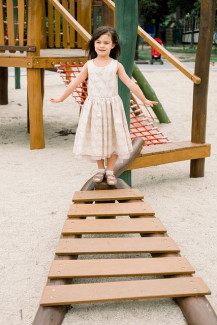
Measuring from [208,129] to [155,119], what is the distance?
114 centimetres

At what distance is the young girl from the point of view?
134 inches

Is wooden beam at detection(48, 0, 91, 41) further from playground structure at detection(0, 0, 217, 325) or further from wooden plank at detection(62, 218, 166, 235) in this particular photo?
wooden plank at detection(62, 218, 166, 235)

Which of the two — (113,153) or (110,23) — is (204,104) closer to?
(113,153)

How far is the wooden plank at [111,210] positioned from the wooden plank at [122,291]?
0.78 m

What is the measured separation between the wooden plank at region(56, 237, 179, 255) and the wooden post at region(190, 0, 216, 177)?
6.79ft

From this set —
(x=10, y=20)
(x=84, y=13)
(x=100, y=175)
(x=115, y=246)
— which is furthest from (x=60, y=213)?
(x=84, y=13)

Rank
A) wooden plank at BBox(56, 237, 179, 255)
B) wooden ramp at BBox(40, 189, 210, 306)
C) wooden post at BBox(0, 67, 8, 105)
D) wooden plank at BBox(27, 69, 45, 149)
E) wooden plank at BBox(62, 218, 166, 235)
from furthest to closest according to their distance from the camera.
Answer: wooden post at BBox(0, 67, 8, 105), wooden plank at BBox(27, 69, 45, 149), wooden plank at BBox(62, 218, 166, 235), wooden plank at BBox(56, 237, 179, 255), wooden ramp at BBox(40, 189, 210, 306)

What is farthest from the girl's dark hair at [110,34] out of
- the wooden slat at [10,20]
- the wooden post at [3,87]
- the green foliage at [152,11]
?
the green foliage at [152,11]

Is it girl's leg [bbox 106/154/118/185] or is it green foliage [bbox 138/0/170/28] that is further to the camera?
green foliage [bbox 138/0/170/28]

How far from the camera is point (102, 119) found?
3475 millimetres

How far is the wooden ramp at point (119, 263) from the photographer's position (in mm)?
2363

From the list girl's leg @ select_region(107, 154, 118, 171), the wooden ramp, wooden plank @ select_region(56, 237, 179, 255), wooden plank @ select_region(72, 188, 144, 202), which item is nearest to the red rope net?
girl's leg @ select_region(107, 154, 118, 171)

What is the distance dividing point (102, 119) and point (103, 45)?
534 millimetres

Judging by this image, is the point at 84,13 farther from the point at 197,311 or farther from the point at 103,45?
the point at 197,311
